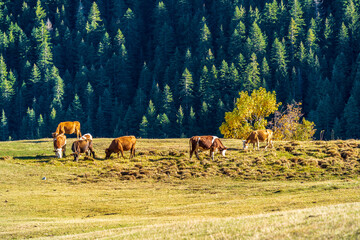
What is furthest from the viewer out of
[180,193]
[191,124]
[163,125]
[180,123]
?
[191,124]

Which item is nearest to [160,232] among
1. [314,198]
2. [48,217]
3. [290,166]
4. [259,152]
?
[48,217]

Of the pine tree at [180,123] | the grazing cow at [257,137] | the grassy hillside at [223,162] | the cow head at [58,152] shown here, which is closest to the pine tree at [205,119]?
the pine tree at [180,123]

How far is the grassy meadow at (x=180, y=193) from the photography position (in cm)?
2400

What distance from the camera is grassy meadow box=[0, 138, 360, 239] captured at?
2400 centimetres

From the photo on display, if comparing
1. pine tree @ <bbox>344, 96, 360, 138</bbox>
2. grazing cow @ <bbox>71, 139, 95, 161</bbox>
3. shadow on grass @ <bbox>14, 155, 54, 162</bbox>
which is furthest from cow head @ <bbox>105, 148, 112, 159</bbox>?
pine tree @ <bbox>344, 96, 360, 138</bbox>

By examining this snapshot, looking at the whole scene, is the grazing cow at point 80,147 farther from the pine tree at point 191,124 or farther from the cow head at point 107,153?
the pine tree at point 191,124

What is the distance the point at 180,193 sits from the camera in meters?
42.6

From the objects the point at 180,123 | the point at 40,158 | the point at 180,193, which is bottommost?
the point at 180,193

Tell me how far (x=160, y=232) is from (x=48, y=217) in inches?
496

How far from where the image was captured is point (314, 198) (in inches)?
1407

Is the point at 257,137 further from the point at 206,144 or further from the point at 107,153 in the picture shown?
the point at 107,153

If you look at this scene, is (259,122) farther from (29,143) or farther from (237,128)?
(29,143)

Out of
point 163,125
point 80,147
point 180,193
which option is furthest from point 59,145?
point 163,125

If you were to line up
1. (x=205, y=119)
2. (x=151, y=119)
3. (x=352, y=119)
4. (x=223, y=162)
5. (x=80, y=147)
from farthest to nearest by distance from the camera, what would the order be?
(x=151, y=119) → (x=205, y=119) → (x=352, y=119) → (x=80, y=147) → (x=223, y=162)
